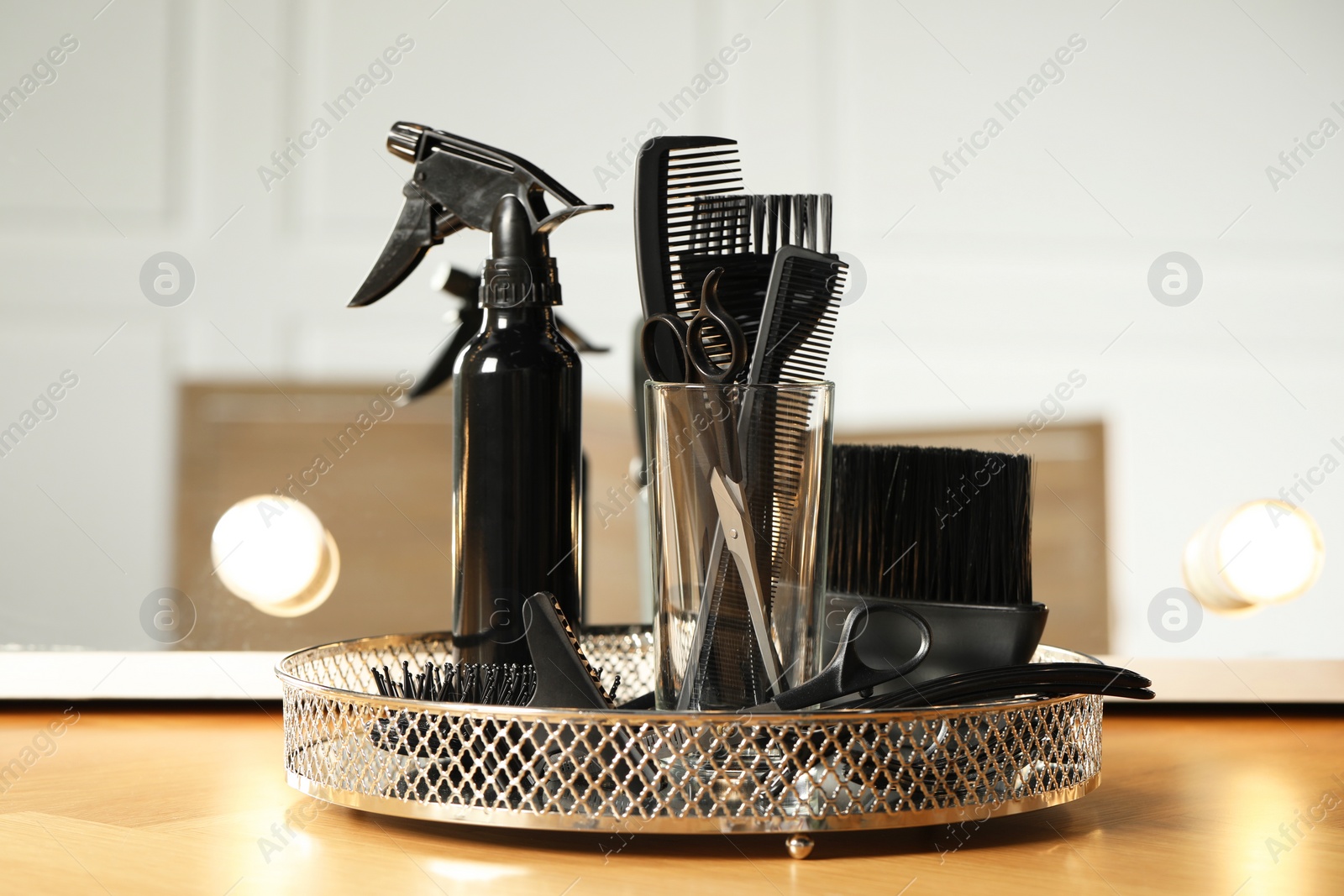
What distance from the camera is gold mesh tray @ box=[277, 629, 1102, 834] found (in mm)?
289

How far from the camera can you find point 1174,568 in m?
0.84

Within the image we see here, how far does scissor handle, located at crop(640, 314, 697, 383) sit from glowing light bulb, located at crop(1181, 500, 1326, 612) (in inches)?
22.5

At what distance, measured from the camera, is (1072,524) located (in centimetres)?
87

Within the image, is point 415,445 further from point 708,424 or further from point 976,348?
point 708,424

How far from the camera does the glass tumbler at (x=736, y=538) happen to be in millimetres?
336

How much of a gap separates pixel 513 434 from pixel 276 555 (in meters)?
0.54

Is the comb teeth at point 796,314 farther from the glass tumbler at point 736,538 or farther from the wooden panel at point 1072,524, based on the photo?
the wooden panel at point 1072,524

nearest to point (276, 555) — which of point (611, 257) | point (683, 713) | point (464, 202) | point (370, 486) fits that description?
point (370, 486)

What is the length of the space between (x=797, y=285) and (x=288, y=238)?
2.17ft

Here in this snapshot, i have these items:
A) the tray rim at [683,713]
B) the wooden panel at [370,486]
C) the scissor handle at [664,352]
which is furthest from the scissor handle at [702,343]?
the wooden panel at [370,486]

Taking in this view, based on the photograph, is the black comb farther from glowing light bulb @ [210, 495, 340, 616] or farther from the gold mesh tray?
glowing light bulb @ [210, 495, 340, 616]

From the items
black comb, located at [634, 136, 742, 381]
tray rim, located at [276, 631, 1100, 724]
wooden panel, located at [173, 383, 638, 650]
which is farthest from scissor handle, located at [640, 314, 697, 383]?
wooden panel, located at [173, 383, 638, 650]

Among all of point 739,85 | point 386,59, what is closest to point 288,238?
point 386,59

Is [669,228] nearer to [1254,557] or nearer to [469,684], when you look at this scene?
[469,684]
